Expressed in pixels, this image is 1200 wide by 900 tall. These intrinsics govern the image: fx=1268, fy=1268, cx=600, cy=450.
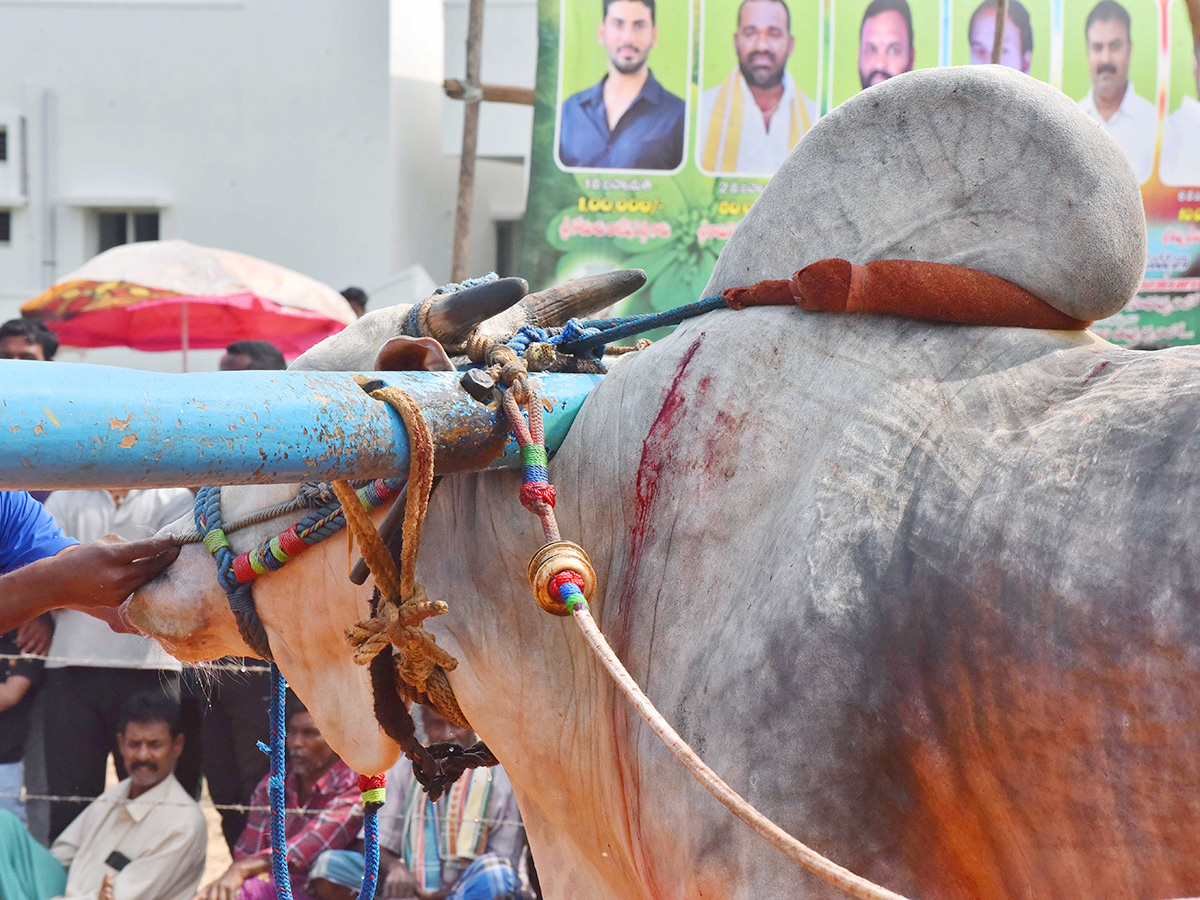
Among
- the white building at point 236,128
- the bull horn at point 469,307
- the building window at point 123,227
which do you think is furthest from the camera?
the building window at point 123,227

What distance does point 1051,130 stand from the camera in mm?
1649

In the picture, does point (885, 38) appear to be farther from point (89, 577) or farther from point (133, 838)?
point (89, 577)

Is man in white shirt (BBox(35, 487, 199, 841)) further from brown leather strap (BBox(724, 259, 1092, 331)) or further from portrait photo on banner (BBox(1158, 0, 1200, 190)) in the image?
portrait photo on banner (BBox(1158, 0, 1200, 190))

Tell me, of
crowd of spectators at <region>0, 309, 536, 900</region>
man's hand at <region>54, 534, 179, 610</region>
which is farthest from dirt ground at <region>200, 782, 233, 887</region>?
man's hand at <region>54, 534, 179, 610</region>

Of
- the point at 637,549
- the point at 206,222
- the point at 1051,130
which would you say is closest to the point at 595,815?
the point at 637,549

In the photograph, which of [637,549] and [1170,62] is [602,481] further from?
[1170,62]

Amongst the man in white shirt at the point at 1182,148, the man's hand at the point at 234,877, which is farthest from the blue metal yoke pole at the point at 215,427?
the man in white shirt at the point at 1182,148

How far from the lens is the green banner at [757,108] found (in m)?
8.46

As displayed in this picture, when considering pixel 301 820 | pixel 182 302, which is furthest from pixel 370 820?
pixel 182 302

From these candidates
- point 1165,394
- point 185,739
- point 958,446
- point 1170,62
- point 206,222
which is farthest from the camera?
point 206,222

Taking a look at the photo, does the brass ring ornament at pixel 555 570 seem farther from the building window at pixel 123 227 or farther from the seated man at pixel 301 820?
the building window at pixel 123 227

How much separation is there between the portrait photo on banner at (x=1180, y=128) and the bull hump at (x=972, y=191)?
771 cm

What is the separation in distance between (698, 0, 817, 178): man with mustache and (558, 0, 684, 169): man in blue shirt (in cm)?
28

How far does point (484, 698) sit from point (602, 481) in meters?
0.43
